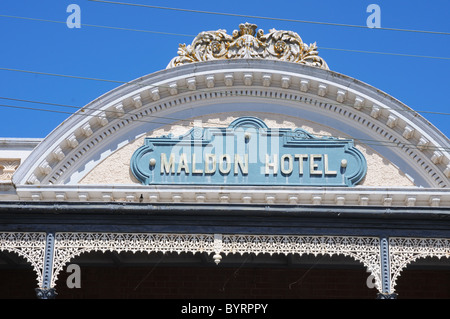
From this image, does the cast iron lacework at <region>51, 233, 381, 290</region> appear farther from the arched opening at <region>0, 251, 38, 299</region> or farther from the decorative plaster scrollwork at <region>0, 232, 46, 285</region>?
the arched opening at <region>0, 251, 38, 299</region>

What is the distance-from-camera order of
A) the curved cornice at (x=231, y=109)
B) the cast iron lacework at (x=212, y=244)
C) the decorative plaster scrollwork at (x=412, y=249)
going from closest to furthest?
the decorative plaster scrollwork at (x=412, y=249)
the cast iron lacework at (x=212, y=244)
the curved cornice at (x=231, y=109)

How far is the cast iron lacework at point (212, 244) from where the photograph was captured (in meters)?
15.2

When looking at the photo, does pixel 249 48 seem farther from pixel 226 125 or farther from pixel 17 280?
Result: pixel 17 280

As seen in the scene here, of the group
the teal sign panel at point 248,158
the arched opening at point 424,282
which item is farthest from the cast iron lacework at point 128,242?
the arched opening at point 424,282

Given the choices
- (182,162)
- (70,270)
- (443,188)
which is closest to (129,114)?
(182,162)

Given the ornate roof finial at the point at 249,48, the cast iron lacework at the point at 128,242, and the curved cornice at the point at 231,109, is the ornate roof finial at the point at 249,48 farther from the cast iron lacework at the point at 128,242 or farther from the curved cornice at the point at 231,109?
the cast iron lacework at the point at 128,242

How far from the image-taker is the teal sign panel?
1772 centimetres

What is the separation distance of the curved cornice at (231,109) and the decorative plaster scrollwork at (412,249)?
2.76m

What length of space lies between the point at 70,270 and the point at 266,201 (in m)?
4.50

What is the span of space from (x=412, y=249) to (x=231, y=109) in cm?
534

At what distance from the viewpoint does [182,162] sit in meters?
17.9

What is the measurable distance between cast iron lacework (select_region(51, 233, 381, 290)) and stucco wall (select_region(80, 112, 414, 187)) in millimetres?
2718

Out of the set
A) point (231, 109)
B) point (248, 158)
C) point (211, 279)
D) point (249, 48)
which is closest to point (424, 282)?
point (211, 279)

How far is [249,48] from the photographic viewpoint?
18.6m
